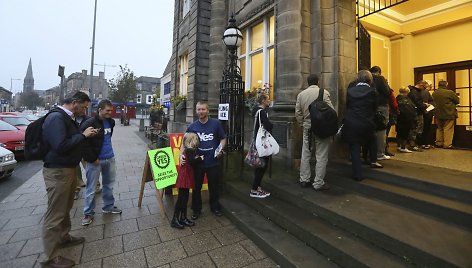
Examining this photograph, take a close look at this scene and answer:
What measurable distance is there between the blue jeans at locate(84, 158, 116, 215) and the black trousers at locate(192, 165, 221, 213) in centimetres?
162

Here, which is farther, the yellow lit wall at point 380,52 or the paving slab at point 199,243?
the yellow lit wall at point 380,52

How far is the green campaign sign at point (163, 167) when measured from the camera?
490 centimetres

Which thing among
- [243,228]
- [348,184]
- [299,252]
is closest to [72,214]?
[243,228]

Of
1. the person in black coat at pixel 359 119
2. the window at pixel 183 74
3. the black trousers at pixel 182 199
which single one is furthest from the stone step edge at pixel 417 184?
the window at pixel 183 74

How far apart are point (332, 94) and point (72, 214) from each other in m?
5.79

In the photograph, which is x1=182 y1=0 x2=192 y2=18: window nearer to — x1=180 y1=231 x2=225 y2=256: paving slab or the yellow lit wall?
the yellow lit wall

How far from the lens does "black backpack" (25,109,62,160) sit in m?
3.12

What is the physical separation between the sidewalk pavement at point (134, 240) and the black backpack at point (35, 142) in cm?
137

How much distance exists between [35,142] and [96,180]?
1631mm

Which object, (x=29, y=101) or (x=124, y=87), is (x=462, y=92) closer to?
(x=124, y=87)

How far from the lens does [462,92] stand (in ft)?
25.0

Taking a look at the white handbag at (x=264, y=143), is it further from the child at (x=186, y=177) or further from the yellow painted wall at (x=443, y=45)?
the yellow painted wall at (x=443, y=45)

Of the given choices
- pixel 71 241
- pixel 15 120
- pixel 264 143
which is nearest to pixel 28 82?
pixel 15 120

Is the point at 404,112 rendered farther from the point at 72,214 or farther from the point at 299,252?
the point at 72,214
